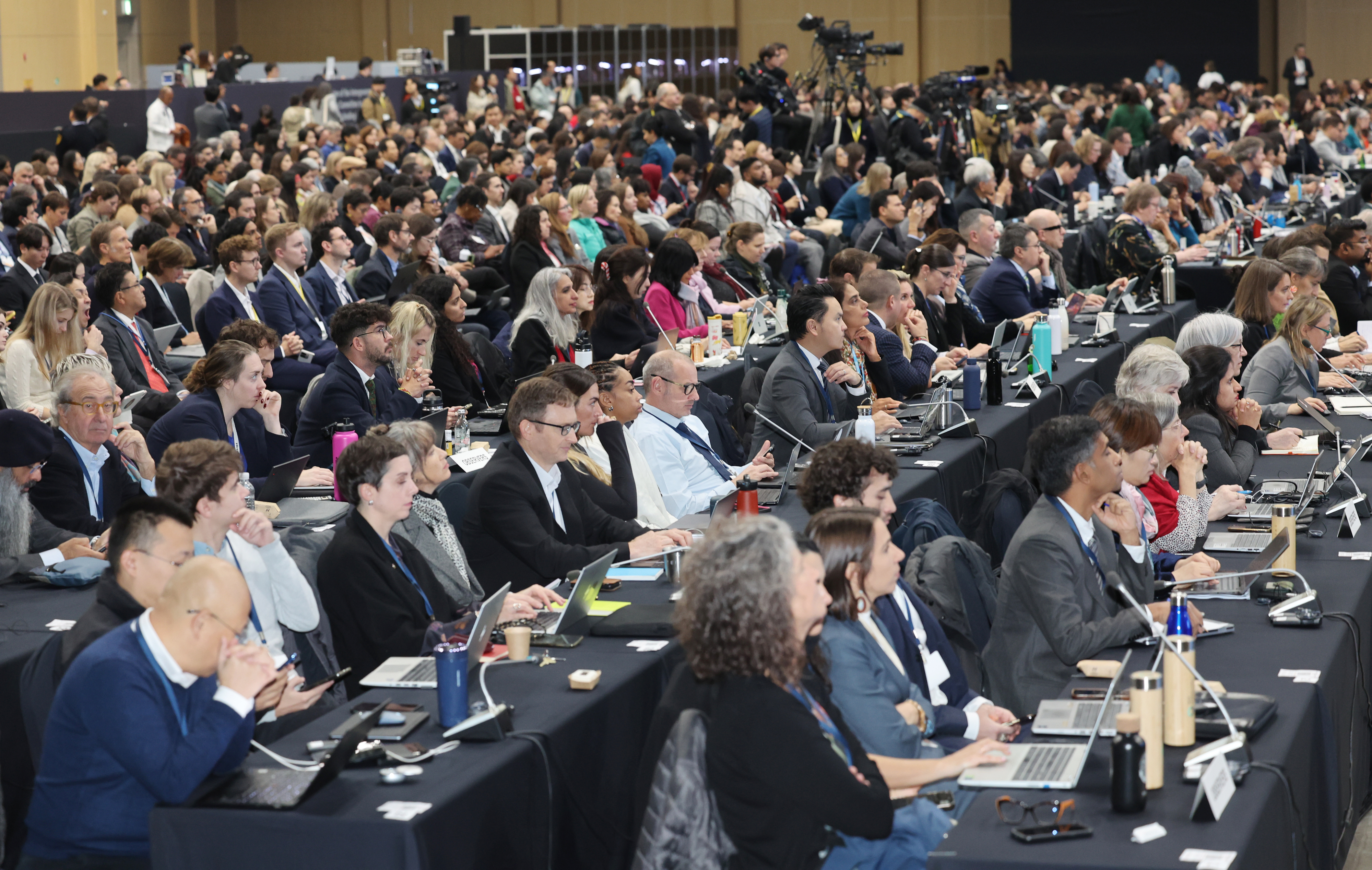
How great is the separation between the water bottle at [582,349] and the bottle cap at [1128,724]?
425cm

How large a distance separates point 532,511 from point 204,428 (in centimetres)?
132

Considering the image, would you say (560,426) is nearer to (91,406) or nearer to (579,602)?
(579,602)

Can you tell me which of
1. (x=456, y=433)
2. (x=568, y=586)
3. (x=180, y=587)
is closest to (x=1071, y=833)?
(x=180, y=587)

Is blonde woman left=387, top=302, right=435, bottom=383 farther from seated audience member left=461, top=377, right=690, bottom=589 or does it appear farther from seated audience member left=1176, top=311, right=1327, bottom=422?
seated audience member left=1176, top=311, right=1327, bottom=422

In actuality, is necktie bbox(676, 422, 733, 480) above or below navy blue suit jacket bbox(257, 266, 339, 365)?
below

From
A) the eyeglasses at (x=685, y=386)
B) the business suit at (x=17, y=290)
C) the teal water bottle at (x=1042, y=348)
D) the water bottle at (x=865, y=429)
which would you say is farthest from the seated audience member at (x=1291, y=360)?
the business suit at (x=17, y=290)

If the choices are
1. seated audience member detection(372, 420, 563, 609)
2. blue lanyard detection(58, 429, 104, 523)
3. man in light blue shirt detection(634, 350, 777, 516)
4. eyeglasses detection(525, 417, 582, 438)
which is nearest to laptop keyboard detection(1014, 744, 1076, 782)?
seated audience member detection(372, 420, 563, 609)

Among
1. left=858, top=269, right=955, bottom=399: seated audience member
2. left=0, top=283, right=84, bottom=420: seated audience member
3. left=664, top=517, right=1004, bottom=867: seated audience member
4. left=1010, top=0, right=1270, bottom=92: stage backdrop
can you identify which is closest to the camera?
left=664, top=517, right=1004, bottom=867: seated audience member

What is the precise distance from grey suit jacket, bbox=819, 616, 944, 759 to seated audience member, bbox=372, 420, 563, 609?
3.64 feet

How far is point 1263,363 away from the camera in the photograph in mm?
6156

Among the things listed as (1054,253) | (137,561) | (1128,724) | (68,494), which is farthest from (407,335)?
(1054,253)

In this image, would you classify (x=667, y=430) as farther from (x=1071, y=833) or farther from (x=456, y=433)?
(x=1071, y=833)

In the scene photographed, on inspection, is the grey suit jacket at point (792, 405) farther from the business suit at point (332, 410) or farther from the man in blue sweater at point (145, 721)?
the man in blue sweater at point (145, 721)

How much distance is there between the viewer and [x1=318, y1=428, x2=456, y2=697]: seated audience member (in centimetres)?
367
